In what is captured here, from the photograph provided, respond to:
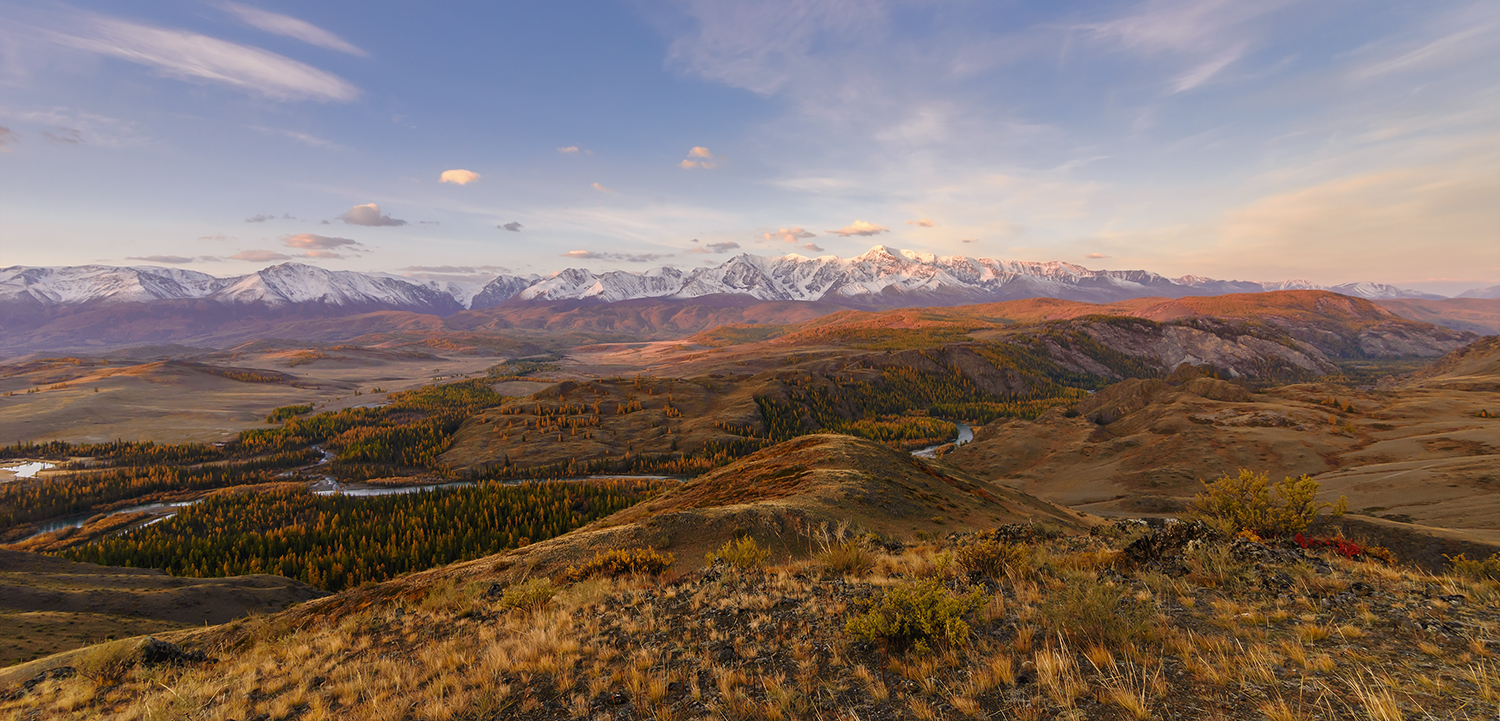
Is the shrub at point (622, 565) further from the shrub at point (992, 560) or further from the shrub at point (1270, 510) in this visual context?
the shrub at point (1270, 510)

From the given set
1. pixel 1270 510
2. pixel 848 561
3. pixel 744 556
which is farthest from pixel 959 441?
pixel 848 561

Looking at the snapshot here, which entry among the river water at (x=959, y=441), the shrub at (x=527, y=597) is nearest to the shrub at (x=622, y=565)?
the shrub at (x=527, y=597)

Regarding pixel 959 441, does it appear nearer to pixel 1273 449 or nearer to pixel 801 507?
pixel 1273 449

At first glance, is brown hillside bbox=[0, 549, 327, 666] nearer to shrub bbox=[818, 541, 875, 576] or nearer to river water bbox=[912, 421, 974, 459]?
shrub bbox=[818, 541, 875, 576]

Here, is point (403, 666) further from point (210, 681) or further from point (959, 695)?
point (959, 695)

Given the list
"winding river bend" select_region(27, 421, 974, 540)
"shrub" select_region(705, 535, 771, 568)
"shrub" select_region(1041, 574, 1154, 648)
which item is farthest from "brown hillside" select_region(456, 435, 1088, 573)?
"winding river bend" select_region(27, 421, 974, 540)

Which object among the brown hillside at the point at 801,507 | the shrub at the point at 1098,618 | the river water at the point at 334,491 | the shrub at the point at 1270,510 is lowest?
the river water at the point at 334,491
